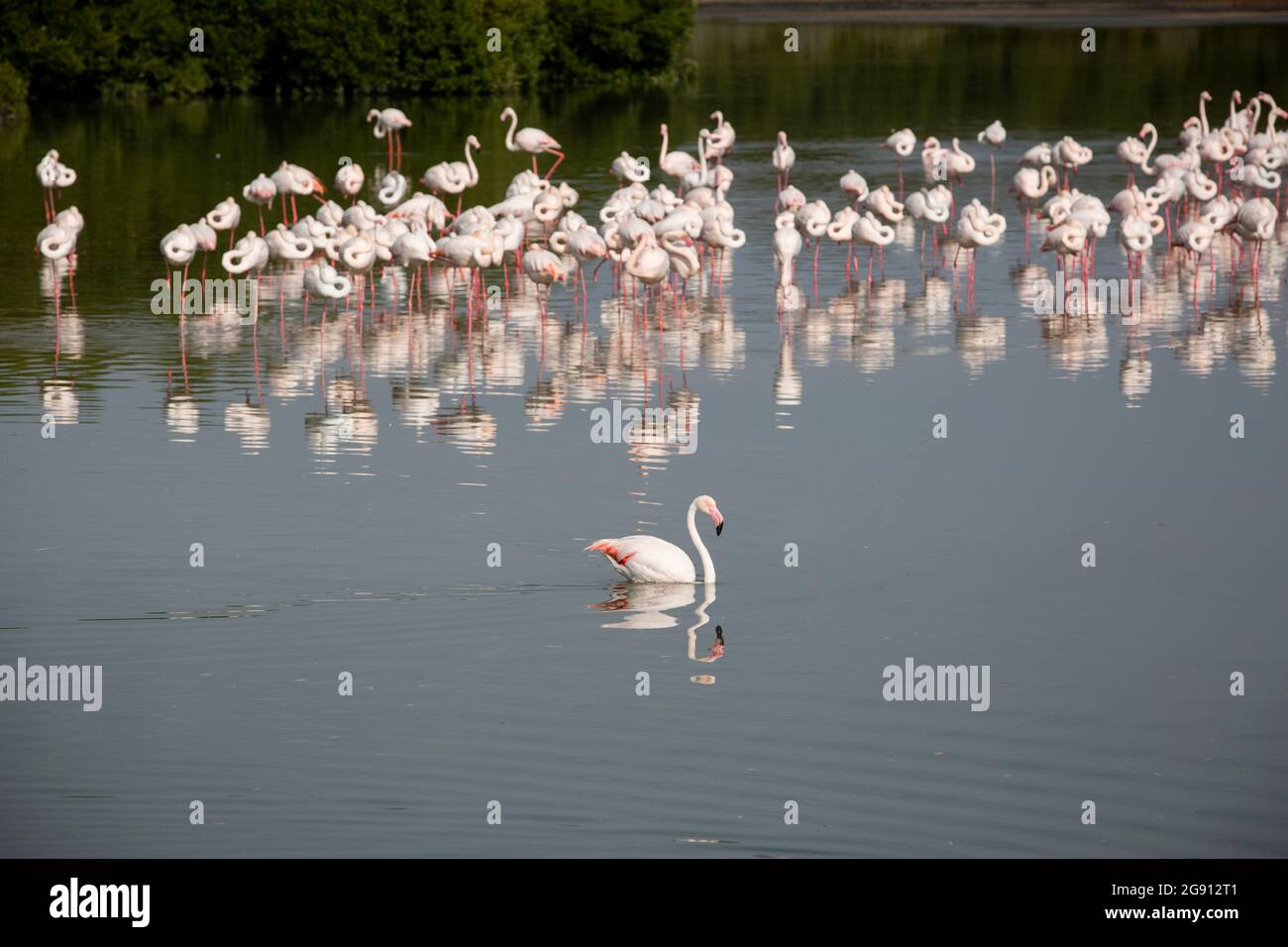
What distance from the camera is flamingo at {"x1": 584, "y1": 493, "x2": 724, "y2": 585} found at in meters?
10.8

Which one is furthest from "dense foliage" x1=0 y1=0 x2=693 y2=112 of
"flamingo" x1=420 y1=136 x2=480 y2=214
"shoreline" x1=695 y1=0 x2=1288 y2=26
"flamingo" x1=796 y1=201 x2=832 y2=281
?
"flamingo" x1=796 y1=201 x2=832 y2=281

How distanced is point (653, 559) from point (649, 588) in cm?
22

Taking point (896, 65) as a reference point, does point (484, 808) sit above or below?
below

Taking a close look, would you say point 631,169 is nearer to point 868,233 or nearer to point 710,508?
point 868,233

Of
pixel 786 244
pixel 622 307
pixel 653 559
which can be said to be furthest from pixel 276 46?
pixel 653 559

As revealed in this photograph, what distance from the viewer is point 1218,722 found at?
30.0 feet

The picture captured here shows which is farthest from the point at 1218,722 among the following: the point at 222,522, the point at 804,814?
the point at 222,522

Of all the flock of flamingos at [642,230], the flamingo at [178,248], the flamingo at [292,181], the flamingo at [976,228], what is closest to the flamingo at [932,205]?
the flock of flamingos at [642,230]

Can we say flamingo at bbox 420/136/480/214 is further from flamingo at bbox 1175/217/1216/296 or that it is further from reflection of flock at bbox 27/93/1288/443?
flamingo at bbox 1175/217/1216/296

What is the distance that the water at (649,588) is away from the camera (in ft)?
27.5

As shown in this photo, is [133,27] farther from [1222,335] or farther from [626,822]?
[626,822]

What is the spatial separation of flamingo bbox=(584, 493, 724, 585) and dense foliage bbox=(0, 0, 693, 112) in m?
31.7

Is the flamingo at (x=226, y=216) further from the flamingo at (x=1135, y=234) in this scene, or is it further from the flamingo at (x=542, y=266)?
the flamingo at (x=1135, y=234)
